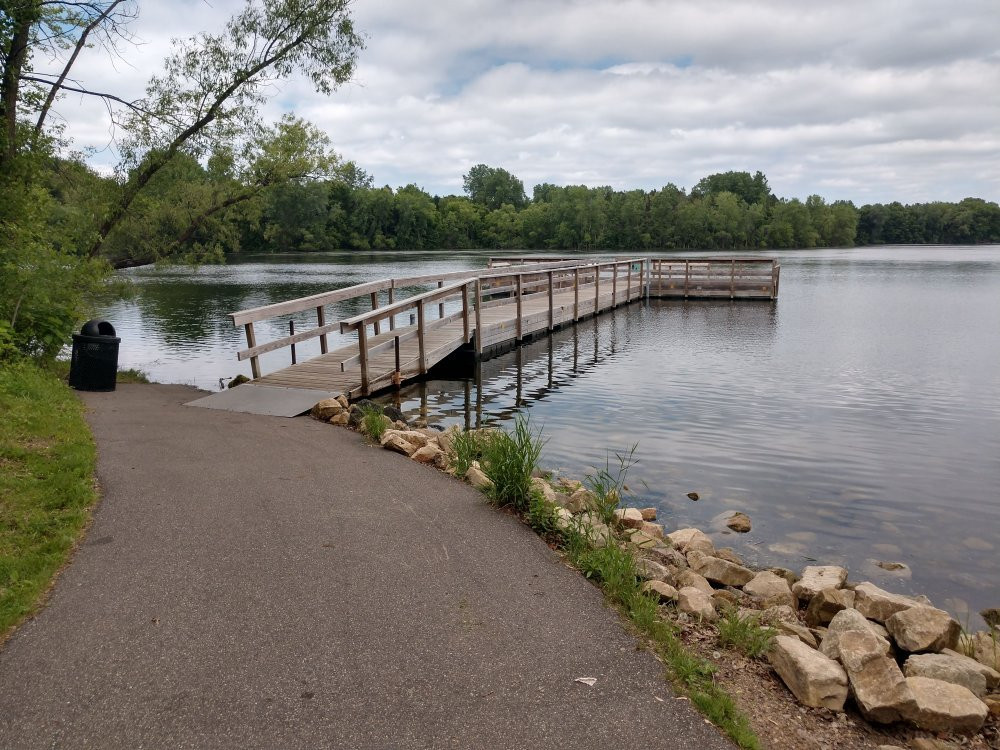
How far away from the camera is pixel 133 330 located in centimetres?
2356

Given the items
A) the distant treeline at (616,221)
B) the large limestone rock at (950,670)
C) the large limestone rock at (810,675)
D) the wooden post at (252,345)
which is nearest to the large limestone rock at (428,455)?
the large limestone rock at (810,675)

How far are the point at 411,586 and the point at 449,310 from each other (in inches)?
1017

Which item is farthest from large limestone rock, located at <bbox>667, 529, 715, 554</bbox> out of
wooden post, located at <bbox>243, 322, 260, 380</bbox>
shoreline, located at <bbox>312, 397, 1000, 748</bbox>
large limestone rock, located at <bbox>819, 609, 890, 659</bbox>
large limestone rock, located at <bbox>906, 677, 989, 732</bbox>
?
wooden post, located at <bbox>243, 322, 260, 380</bbox>

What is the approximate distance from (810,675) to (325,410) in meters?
6.91

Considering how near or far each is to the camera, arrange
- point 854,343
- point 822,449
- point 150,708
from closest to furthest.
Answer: point 150,708 → point 822,449 → point 854,343

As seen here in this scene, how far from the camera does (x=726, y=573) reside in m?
5.44

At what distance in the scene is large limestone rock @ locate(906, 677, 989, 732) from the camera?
11.1ft

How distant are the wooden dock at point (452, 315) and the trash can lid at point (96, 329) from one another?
2.00 m

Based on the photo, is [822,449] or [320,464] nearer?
Answer: [320,464]

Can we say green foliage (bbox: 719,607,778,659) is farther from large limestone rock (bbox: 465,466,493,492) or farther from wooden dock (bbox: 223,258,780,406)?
wooden dock (bbox: 223,258,780,406)

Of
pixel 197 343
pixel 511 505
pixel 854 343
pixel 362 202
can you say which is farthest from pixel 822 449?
pixel 362 202

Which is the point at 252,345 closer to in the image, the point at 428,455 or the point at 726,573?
the point at 428,455

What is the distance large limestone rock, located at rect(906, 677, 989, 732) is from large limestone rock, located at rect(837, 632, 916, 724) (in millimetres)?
56

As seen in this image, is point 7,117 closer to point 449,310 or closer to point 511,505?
point 511,505
